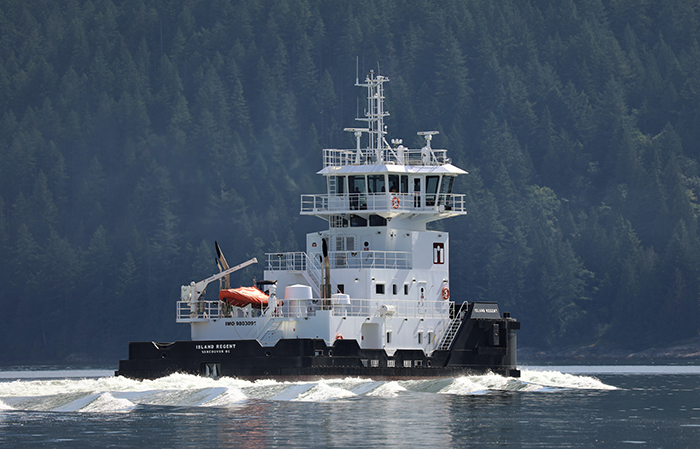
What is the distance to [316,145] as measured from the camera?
396 feet

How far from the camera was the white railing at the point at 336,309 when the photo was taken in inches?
1478

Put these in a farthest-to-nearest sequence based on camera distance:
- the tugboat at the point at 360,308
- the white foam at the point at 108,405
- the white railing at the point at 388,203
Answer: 1. the white railing at the point at 388,203
2. the tugboat at the point at 360,308
3. the white foam at the point at 108,405

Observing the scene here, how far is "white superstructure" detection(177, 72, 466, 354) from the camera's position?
Result: 3750cm

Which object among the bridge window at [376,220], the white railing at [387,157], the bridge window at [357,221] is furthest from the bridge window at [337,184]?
the bridge window at [376,220]

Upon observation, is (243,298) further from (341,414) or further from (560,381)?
(560,381)

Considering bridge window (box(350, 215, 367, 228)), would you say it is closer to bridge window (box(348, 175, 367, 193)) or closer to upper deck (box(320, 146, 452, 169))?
bridge window (box(348, 175, 367, 193))

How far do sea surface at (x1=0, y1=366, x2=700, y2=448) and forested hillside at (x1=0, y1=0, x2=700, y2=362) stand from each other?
51.1 meters

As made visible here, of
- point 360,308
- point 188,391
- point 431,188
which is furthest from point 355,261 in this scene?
point 188,391

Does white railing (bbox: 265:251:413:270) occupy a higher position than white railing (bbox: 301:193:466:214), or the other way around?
white railing (bbox: 301:193:466:214)

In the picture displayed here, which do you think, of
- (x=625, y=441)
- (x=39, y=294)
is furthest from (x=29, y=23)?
(x=625, y=441)

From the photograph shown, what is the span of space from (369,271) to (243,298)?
404cm

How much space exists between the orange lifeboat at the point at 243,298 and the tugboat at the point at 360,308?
4 cm

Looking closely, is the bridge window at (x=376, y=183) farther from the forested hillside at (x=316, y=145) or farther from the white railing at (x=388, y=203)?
Result: the forested hillside at (x=316, y=145)

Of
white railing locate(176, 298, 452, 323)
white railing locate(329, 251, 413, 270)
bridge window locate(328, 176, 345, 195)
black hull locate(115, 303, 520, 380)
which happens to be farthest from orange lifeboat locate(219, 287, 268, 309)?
bridge window locate(328, 176, 345, 195)
